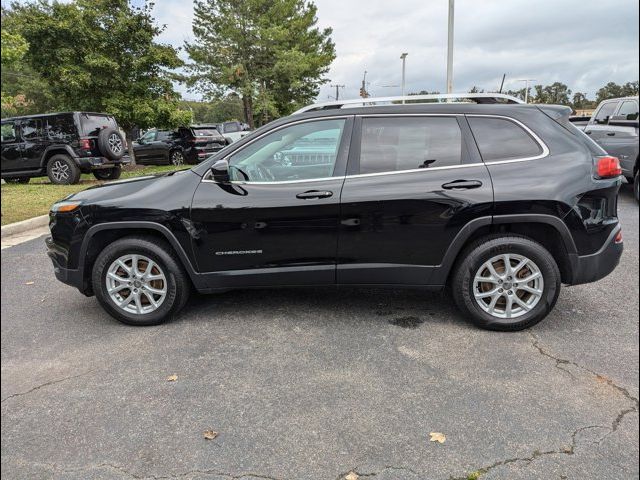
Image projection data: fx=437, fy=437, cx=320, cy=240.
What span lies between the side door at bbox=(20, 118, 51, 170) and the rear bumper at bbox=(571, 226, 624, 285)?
7.79 metres

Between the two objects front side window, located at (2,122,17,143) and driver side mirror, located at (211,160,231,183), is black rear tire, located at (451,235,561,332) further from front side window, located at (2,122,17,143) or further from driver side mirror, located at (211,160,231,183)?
front side window, located at (2,122,17,143)

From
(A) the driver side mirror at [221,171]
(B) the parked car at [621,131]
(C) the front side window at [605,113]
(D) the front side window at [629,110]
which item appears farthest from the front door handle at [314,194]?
(C) the front side window at [605,113]

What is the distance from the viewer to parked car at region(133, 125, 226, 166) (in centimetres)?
530

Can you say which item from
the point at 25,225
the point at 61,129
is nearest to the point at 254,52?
the point at 25,225

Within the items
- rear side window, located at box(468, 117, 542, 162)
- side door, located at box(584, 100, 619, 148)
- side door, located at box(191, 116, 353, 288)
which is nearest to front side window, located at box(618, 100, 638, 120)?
side door, located at box(584, 100, 619, 148)

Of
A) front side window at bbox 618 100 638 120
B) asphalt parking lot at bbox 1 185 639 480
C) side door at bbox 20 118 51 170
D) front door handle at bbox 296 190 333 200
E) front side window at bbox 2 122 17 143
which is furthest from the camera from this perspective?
front side window at bbox 618 100 638 120

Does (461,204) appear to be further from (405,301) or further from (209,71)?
(209,71)

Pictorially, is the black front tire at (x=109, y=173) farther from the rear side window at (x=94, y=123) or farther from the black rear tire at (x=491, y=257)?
the black rear tire at (x=491, y=257)

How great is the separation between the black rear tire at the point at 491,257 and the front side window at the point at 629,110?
6.49m

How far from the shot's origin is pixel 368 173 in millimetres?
3312

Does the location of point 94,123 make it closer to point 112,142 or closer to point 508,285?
point 112,142

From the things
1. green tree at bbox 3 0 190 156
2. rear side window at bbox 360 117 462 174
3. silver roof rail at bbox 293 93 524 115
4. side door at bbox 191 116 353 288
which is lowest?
side door at bbox 191 116 353 288

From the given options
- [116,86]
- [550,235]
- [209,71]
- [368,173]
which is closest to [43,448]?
[368,173]

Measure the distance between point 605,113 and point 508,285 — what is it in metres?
7.78
